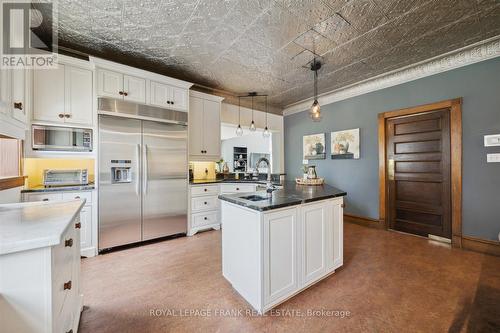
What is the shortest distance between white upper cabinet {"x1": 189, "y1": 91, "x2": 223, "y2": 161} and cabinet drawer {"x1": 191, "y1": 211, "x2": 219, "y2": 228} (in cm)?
99

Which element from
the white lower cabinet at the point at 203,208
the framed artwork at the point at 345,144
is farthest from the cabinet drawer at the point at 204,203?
the framed artwork at the point at 345,144

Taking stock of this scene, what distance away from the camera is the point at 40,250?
0.81 metres

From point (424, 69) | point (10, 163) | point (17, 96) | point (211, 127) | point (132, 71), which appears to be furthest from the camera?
point (211, 127)

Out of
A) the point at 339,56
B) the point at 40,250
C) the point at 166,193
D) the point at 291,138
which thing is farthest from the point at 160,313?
the point at 291,138

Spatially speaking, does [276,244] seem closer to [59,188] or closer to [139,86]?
[59,188]

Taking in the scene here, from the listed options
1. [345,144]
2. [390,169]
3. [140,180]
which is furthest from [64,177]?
[390,169]

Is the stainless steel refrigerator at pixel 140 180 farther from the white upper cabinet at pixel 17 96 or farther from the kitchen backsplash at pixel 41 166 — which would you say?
the white upper cabinet at pixel 17 96

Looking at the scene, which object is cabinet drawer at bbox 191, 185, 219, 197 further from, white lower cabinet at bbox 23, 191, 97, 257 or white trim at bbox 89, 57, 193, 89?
white trim at bbox 89, 57, 193, 89

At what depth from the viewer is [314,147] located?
4648 mm

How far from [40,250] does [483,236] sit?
4350 mm

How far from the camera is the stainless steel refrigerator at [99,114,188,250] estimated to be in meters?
2.65

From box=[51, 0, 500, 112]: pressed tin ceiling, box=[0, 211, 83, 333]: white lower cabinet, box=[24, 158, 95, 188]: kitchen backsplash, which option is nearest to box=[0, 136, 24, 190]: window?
box=[24, 158, 95, 188]: kitchen backsplash

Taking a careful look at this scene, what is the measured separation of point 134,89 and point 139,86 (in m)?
0.09

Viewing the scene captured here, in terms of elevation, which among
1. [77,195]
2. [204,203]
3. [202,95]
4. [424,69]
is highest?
[424,69]
